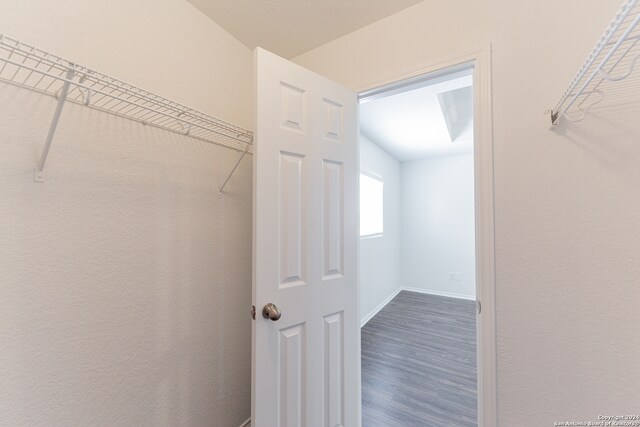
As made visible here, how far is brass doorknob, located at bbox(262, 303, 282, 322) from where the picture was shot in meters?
1.00

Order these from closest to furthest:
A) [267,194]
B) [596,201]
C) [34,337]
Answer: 1. [34,337]
2. [596,201]
3. [267,194]

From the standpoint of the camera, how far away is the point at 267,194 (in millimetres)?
1053

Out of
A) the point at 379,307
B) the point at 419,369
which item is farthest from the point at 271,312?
the point at 379,307

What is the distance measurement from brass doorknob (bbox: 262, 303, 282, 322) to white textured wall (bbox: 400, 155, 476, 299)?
4.50m

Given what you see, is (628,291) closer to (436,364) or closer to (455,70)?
(455,70)

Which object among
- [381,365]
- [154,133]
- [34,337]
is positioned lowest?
[381,365]

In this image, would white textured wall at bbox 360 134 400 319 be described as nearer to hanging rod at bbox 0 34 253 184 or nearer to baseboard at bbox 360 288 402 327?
baseboard at bbox 360 288 402 327

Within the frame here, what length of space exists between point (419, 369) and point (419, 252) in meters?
3.03

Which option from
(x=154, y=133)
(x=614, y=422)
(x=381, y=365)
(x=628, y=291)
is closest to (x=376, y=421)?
(x=381, y=365)

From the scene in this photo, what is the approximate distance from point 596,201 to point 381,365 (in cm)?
216

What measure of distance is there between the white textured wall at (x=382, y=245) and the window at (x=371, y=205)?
12cm

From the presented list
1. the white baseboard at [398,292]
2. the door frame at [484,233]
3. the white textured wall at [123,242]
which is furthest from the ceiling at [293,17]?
the white baseboard at [398,292]

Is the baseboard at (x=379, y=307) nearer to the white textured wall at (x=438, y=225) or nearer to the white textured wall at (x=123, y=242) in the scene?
the white textured wall at (x=438, y=225)

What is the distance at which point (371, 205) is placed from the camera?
12.8ft
